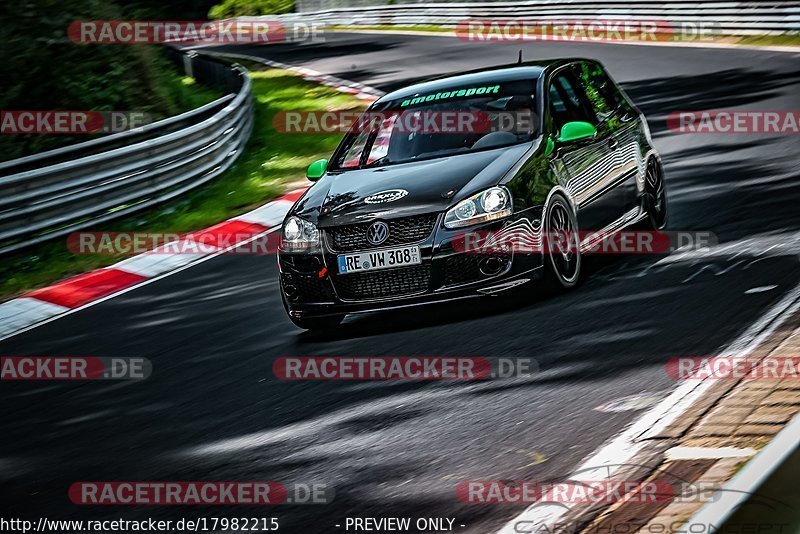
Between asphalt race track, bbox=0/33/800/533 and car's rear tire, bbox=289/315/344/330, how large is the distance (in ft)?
0.30

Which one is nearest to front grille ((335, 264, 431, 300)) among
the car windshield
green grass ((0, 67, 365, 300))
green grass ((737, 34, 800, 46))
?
the car windshield

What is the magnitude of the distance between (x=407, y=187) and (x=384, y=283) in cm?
66

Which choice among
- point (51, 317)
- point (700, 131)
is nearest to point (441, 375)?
point (51, 317)

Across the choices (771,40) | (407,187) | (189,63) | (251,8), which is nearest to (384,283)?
(407,187)

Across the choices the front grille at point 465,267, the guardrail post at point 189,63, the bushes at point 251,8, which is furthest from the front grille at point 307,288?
the bushes at point 251,8

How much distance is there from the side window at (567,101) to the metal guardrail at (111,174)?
6509 millimetres

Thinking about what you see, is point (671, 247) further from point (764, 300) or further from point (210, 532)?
point (210, 532)

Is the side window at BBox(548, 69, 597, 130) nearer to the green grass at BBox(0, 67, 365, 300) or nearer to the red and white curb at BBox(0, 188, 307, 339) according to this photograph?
the red and white curb at BBox(0, 188, 307, 339)

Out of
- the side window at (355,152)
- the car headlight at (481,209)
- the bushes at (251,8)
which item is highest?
the side window at (355,152)

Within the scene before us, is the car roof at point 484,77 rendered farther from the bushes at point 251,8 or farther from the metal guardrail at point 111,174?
the bushes at point 251,8

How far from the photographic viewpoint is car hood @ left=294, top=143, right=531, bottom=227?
7637mm

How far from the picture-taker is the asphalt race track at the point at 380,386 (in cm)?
533

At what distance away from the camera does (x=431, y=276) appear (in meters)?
7.52

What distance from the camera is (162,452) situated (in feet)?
20.0
